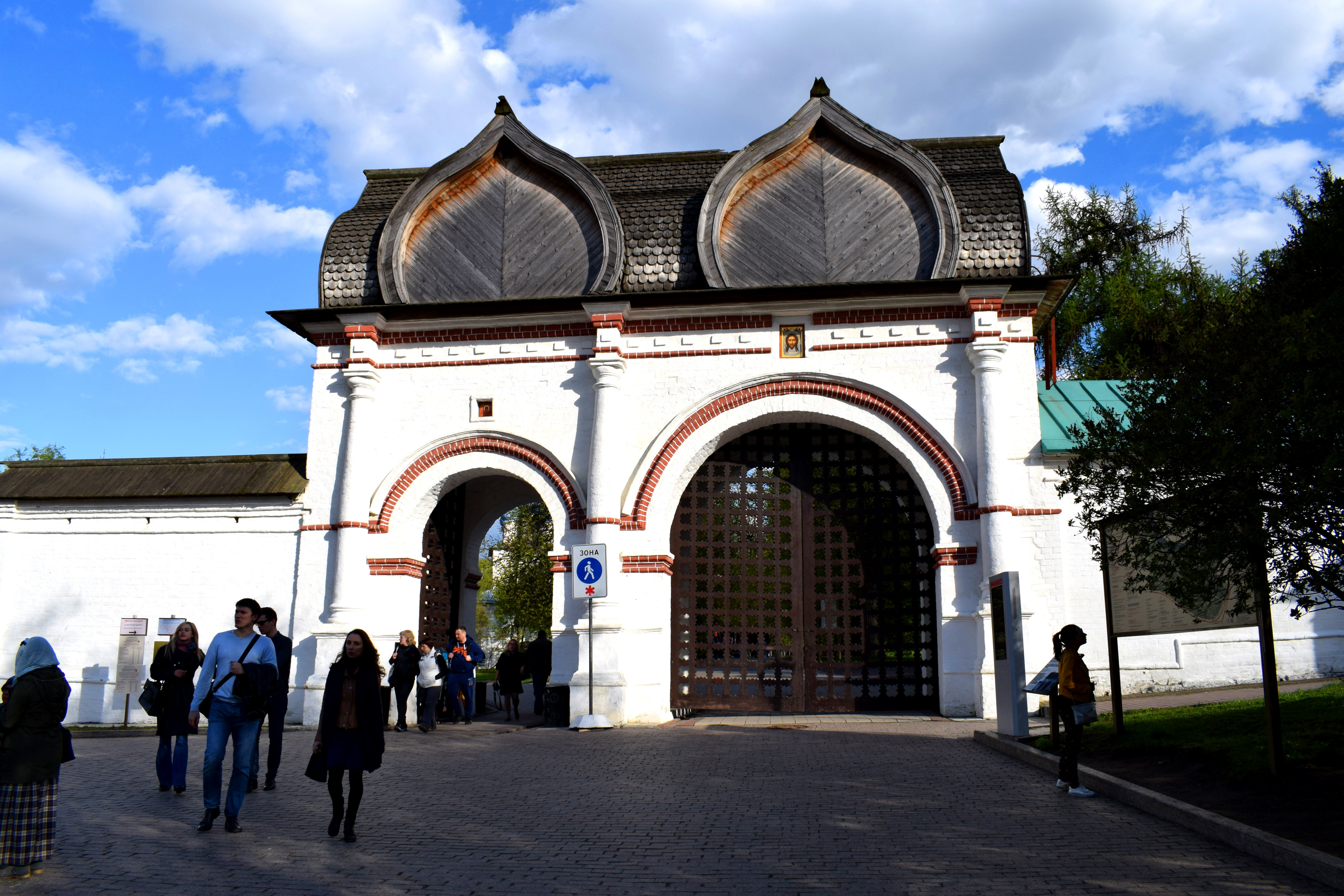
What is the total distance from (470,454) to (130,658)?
5.61 m

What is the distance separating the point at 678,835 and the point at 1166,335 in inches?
241

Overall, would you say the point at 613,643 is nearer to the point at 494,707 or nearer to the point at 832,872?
the point at 494,707

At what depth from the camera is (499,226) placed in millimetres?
15969

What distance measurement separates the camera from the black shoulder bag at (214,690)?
6941 millimetres

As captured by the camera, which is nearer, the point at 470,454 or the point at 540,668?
the point at 470,454

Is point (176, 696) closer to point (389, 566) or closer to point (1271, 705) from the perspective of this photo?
point (389, 566)

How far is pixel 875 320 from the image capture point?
14.6 m

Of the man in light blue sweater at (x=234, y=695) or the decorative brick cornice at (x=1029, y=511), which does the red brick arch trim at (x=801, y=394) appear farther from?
the man in light blue sweater at (x=234, y=695)

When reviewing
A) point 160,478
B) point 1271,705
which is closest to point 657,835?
point 1271,705

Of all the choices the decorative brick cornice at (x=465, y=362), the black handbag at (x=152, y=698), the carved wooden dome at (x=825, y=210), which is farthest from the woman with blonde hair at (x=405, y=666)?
the carved wooden dome at (x=825, y=210)

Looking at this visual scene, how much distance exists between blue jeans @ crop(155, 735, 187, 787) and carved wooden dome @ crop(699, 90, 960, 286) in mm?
9213

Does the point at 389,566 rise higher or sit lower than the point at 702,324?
lower

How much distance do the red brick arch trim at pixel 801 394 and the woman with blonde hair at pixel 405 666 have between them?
10.8 feet

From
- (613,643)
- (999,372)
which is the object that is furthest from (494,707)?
(999,372)
